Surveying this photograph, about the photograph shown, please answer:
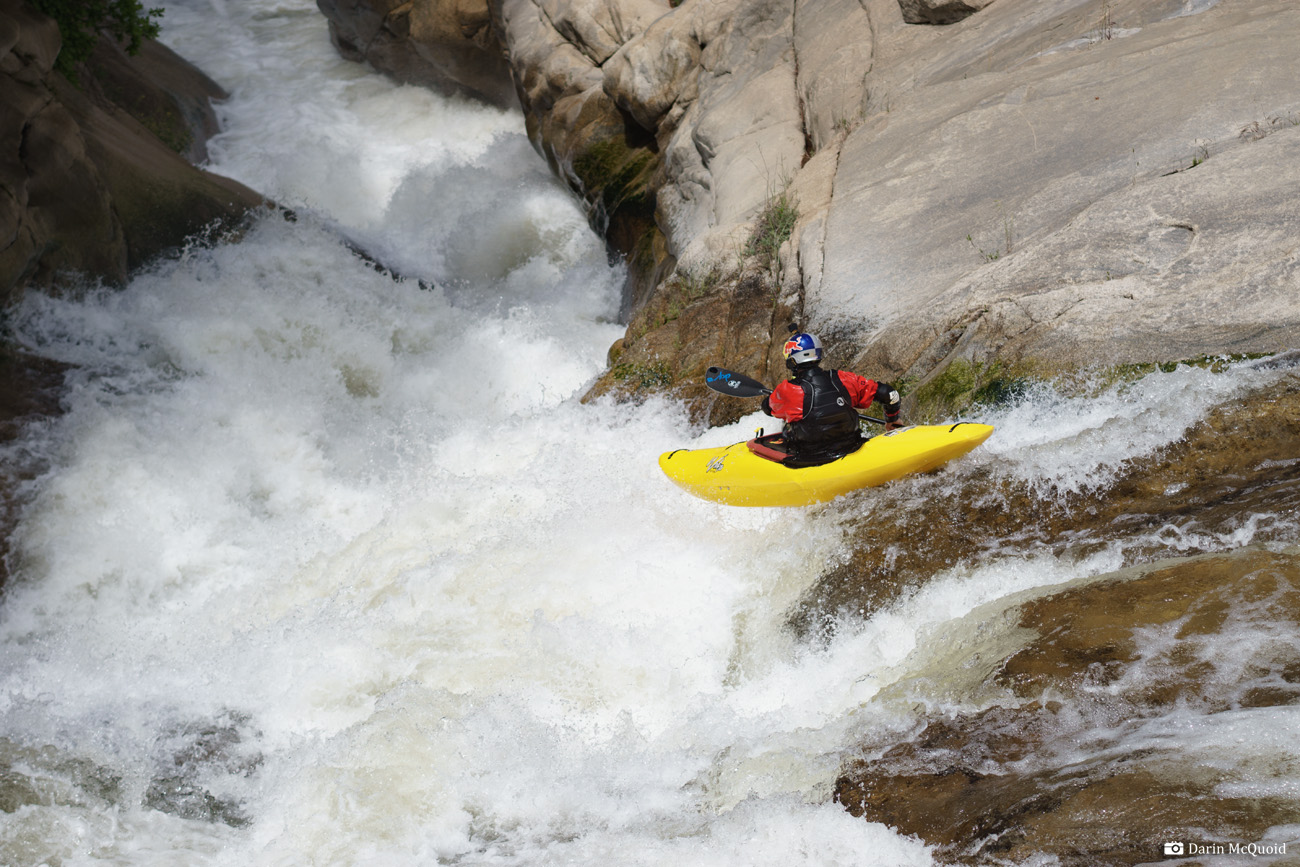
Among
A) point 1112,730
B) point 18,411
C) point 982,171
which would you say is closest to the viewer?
point 1112,730

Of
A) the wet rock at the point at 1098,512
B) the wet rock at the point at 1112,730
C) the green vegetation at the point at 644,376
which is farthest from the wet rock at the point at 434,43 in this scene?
the wet rock at the point at 1112,730

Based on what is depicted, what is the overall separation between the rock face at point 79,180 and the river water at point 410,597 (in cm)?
40

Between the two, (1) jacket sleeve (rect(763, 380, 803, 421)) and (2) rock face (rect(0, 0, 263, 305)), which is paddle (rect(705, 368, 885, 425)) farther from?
(2) rock face (rect(0, 0, 263, 305))

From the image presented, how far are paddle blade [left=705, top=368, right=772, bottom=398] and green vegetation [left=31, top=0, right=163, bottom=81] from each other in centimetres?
728

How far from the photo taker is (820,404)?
4.55m

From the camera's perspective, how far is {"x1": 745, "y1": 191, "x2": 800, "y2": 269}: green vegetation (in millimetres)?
6629

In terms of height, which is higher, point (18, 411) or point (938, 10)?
point (938, 10)

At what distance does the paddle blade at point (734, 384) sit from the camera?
5.10m

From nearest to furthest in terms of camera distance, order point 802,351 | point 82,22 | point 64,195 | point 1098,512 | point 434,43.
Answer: point 1098,512 < point 802,351 < point 64,195 < point 82,22 < point 434,43

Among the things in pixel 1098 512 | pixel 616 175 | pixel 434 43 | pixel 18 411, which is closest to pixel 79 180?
pixel 18 411

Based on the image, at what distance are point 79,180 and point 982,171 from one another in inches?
299

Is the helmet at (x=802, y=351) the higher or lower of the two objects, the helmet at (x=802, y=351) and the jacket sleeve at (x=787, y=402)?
the higher

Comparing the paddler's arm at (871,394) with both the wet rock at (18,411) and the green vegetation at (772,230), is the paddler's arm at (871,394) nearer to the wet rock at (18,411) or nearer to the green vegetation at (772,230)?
the green vegetation at (772,230)

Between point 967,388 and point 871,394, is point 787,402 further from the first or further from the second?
point 967,388
